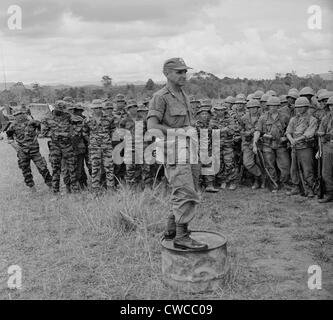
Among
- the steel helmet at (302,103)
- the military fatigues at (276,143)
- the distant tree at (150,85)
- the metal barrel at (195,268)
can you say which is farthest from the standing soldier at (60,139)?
the distant tree at (150,85)

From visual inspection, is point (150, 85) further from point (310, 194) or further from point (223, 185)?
point (310, 194)

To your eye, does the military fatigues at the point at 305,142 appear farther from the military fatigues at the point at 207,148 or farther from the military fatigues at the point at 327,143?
the military fatigues at the point at 207,148

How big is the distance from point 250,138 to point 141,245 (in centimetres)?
461

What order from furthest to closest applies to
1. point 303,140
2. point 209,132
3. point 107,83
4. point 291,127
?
point 107,83
point 209,132
point 291,127
point 303,140

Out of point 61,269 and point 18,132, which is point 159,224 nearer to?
point 61,269

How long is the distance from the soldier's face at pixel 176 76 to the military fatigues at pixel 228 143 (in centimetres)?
515

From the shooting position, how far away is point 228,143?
10.2 metres

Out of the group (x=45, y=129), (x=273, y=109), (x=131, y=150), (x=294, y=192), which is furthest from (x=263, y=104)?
(x=45, y=129)

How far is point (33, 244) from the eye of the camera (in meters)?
6.87

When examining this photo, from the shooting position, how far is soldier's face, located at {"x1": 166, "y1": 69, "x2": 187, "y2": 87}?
5.10 metres

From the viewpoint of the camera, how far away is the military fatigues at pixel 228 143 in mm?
10234

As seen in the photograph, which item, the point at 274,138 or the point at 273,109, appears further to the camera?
the point at 273,109
